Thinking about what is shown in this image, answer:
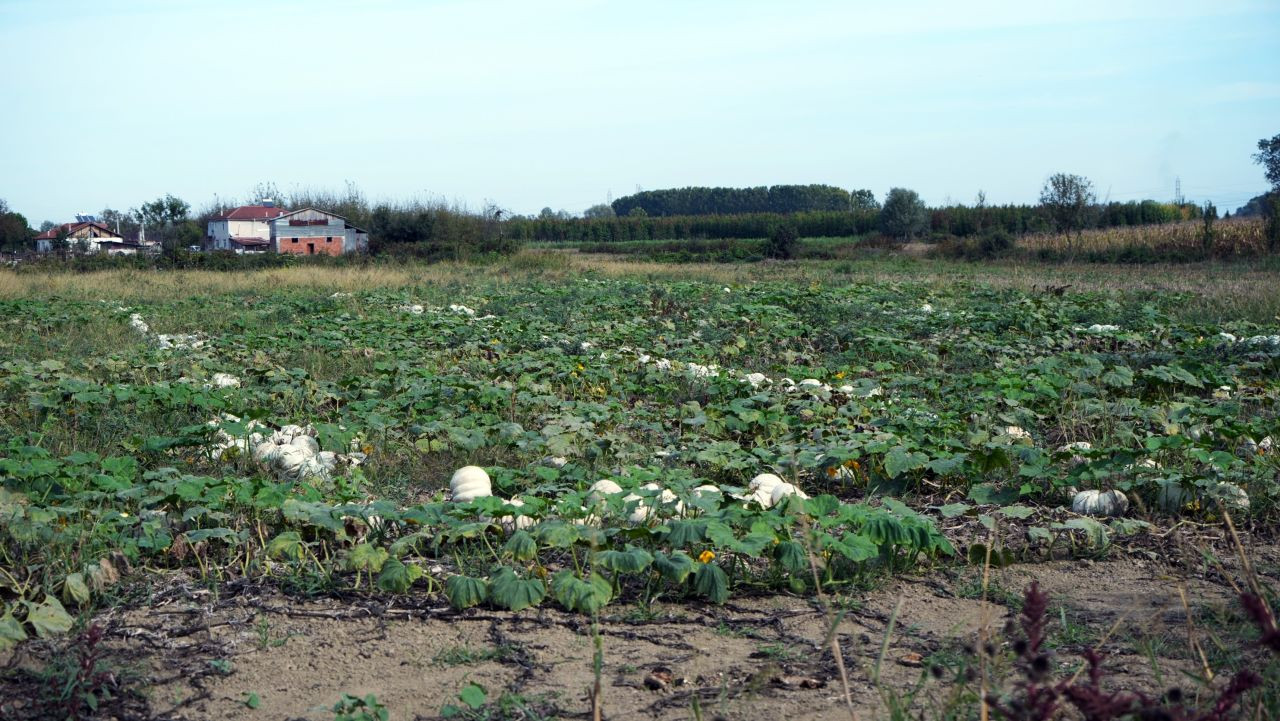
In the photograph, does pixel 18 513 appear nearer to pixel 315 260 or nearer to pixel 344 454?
pixel 344 454

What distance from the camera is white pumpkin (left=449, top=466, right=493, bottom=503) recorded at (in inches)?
153

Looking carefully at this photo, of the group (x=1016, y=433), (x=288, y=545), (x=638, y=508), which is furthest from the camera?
(x=1016, y=433)

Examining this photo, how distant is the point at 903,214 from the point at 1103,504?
43.4 m

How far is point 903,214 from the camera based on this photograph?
148 feet

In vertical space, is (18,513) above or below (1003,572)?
above

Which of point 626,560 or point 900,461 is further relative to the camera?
point 900,461

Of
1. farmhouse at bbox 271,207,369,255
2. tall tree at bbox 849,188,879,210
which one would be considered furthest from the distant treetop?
farmhouse at bbox 271,207,369,255

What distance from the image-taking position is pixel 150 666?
249cm

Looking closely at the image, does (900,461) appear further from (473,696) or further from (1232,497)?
(473,696)

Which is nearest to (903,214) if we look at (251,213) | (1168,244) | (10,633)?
(1168,244)

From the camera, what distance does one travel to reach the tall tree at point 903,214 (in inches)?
1742

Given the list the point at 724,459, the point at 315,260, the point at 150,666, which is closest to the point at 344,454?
the point at 724,459

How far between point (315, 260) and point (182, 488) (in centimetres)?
2396

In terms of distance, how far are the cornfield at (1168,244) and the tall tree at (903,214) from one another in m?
15.8
